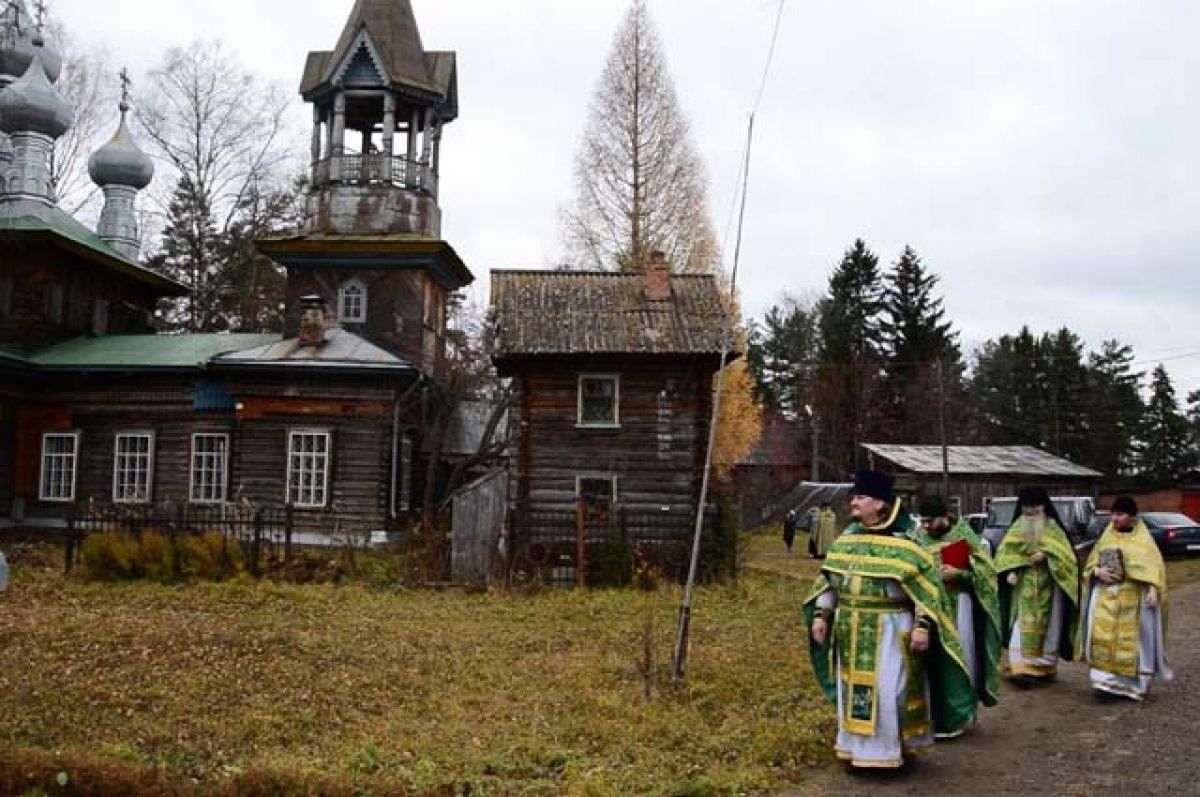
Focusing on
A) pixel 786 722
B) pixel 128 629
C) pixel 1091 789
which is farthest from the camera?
pixel 128 629

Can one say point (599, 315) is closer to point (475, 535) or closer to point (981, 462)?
point (475, 535)

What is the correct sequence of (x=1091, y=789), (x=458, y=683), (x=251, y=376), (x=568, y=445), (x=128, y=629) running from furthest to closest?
(x=251, y=376) → (x=568, y=445) → (x=128, y=629) → (x=458, y=683) → (x=1091, y=789)

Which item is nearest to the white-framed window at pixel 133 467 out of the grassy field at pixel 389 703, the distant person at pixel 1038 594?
the grassy field at pixel 389 703

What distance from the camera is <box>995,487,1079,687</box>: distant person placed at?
993 cm

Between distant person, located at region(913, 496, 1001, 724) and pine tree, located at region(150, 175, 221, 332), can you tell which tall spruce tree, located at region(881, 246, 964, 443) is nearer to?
pine tree, located at region(150, 175, 221, 332)

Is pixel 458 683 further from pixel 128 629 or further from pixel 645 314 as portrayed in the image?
pixel 645 314

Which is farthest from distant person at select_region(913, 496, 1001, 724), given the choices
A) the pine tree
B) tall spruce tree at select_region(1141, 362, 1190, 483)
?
tall spruce tree at select_region(1141, 362, 1190, 483)

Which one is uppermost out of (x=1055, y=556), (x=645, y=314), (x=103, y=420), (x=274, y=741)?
(x=645, y=314)

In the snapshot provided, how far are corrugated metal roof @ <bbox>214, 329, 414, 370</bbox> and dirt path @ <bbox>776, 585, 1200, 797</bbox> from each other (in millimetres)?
15114

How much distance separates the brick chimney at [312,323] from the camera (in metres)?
22.7

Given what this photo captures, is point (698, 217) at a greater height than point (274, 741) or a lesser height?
greater

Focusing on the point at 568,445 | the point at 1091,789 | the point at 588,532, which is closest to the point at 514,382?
the point at 568,445

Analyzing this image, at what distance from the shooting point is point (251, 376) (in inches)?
868

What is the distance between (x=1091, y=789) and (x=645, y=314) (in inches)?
575
